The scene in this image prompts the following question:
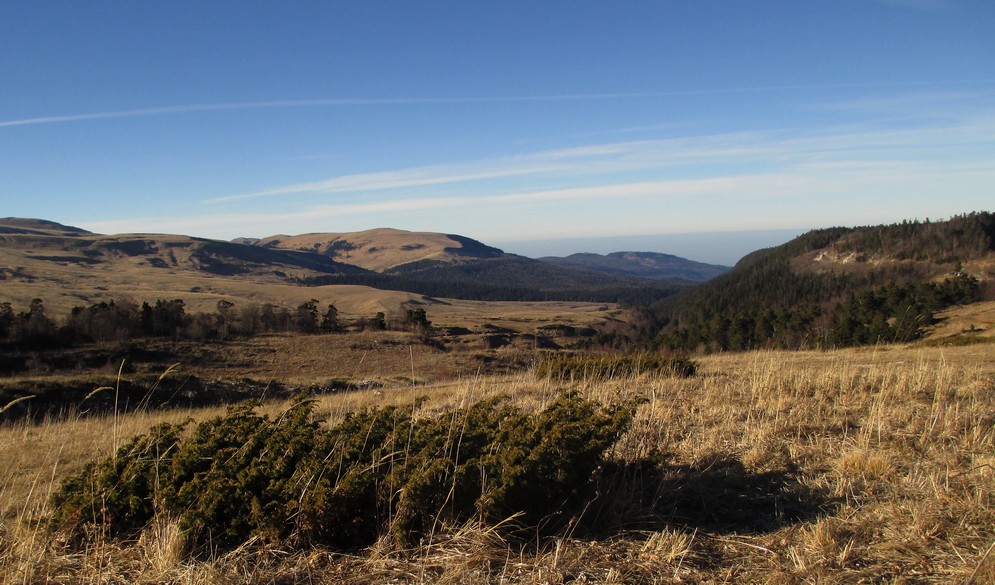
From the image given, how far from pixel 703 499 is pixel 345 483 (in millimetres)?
2693

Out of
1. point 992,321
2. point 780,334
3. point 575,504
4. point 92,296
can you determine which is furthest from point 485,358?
point 92,296

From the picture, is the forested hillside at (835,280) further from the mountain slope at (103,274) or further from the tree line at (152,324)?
the mountain slope at (103,274)

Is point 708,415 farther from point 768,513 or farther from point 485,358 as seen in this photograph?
point 485,358

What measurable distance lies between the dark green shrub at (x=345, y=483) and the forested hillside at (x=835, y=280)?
1931 inches

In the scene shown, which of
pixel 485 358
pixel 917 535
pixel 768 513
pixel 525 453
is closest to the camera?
pixel 917 535

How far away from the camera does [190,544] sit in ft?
11.0

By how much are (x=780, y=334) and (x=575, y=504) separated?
50099mm

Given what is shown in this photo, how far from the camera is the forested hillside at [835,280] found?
53438 millimetres

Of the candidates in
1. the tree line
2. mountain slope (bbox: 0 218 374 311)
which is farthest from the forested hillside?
mountain slope (bbox: 0 218 374 311)

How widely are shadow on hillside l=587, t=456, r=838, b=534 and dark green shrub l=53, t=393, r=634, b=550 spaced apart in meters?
0.30

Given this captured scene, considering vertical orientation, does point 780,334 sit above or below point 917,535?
below

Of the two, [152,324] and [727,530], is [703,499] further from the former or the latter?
[152,324]

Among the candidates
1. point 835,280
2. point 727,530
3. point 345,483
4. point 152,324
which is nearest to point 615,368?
point 727,530

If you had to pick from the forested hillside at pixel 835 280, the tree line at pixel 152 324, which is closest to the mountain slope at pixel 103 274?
the tree line at pixel 152 324
